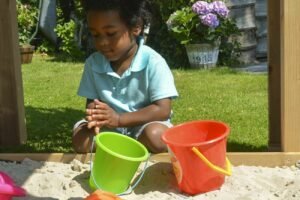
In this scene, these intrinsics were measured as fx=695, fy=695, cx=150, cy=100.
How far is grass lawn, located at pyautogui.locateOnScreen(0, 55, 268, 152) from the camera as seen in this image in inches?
151

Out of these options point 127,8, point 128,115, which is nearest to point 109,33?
point 127,8

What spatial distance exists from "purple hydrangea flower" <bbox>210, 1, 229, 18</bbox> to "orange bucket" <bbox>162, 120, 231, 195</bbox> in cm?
451

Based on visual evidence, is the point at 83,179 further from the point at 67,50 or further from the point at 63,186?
the point at 67,50

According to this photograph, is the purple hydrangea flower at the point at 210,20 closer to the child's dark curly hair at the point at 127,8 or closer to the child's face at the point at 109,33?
the child's dark curly hair at the point at 127,8

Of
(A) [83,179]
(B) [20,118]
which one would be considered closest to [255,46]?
(B) [20,118]

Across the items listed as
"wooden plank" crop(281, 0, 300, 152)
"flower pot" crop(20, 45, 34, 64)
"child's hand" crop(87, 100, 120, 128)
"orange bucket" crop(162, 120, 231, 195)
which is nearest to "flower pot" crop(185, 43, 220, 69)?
"flower pot" crop(20, 45, 34, 64)

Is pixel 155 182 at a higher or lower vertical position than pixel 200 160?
lower

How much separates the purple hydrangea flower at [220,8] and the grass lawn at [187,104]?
0.62m

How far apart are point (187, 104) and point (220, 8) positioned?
2438 mm

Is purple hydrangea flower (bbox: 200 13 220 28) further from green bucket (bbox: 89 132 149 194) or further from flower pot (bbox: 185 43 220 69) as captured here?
green bucket (bbox: 89 132 149 194)

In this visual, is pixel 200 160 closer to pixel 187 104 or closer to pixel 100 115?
pixel 100 115

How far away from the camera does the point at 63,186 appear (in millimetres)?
2771

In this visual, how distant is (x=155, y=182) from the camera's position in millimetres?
2846

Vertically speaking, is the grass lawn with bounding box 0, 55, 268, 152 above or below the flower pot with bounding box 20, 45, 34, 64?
below
